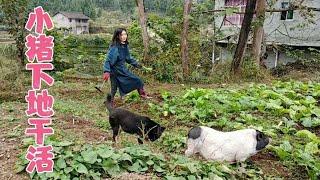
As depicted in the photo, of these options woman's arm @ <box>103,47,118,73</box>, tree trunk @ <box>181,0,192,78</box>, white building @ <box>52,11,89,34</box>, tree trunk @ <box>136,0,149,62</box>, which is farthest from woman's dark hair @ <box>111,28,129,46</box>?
white building @ <box>52,11,89,34</box>

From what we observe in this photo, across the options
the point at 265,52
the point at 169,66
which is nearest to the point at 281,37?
the point at 265,52

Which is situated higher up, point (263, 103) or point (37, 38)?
point (37, 38)

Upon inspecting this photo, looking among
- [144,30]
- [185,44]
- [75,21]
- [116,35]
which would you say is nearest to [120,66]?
[116,35]

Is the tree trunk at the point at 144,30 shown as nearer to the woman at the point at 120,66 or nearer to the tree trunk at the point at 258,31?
the tree trunk at the point at 258,31

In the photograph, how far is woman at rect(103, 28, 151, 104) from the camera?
7590 millimetres

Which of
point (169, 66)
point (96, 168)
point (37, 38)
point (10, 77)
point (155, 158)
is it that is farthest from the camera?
point (169, 66)

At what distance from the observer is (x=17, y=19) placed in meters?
12.9

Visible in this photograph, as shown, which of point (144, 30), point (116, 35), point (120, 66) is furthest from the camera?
point (144, 30)

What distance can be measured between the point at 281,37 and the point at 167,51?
30.7ft

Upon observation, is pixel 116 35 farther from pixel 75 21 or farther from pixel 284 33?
pixel 75 21

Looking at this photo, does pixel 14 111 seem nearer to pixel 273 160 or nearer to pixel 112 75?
pixel 112 75

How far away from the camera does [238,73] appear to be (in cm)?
1278

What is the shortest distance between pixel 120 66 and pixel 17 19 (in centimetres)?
649

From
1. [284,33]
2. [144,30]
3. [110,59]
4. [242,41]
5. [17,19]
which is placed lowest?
[110,59]
